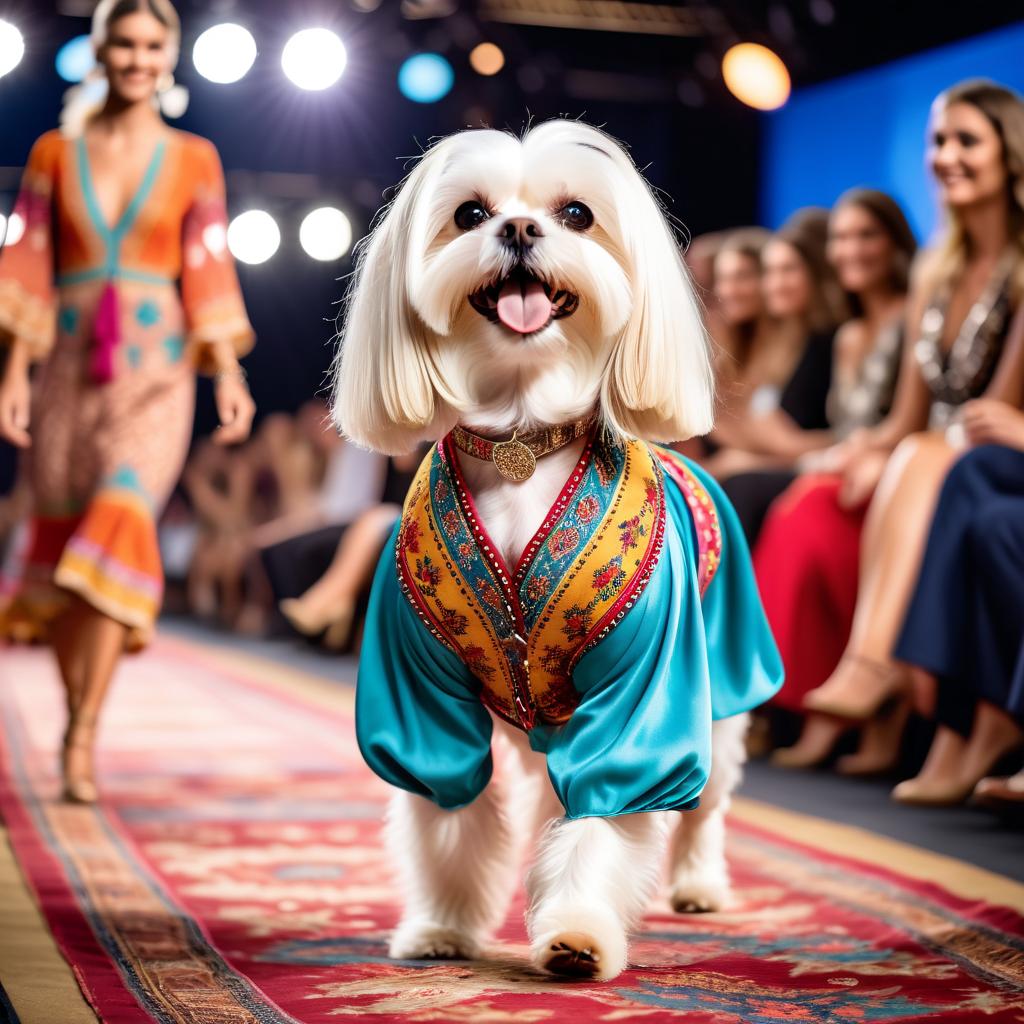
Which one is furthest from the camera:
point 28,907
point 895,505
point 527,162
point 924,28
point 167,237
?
point 924,28

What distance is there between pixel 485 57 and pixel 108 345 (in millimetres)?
5315

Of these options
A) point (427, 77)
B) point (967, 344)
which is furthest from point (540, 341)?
point (427, 77)

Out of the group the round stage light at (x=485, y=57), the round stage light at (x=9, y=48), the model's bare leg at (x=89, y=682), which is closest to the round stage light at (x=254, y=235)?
the round stage light at (x=485, y=57)

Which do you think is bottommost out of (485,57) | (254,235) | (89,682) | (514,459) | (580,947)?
(580,947)

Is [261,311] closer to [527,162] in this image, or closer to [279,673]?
[279,673]

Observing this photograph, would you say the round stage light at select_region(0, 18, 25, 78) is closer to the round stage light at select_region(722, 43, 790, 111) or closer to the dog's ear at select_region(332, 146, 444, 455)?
the round stage light at select_region(722, 43, 790, 111)

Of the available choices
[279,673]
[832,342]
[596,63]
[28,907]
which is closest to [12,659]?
[279,673]

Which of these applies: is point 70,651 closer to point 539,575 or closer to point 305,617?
point 539,575

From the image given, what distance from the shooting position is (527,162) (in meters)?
2.08

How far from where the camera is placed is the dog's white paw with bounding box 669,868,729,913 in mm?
2625

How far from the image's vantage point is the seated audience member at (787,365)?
16.8 feet

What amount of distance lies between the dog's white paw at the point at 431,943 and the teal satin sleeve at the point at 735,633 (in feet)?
1.61

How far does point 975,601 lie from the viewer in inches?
146

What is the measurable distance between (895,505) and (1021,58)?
320cm
